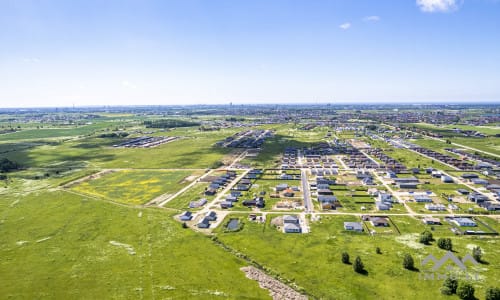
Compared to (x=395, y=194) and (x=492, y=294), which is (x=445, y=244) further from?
(x=395, y=194)

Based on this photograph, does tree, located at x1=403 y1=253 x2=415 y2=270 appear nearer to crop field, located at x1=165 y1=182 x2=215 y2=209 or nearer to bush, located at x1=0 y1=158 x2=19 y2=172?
crop field, located at x1=165 y1=182 x2=215 y2=209

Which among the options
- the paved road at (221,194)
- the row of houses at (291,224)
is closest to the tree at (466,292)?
the row of houses at (291,224)

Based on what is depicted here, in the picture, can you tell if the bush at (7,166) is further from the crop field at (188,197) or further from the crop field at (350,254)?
the crop field at (350,254)

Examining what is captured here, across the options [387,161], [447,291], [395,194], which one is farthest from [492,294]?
[387,161]

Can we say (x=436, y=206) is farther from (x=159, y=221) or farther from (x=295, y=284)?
(x=159, y=221)

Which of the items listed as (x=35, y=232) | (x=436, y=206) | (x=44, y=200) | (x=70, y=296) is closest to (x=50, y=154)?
(x=44, y=200)
